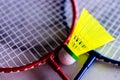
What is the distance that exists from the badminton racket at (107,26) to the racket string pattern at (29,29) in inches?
4.1

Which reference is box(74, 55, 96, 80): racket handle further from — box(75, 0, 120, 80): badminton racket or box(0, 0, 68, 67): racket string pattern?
box(0, 0, 68, 67): racket string pattern

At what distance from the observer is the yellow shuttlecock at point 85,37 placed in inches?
27.6

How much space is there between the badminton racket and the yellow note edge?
2 cm

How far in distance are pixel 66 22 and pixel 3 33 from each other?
7.6 inches

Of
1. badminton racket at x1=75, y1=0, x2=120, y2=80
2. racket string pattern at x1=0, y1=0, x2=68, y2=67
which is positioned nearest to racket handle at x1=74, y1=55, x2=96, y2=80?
badminton racket at x1=75, y1=0, x2=120, y2=80

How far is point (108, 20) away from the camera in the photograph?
79 centimetres

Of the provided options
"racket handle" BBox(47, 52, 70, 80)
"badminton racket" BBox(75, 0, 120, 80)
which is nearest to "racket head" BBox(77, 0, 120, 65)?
"badminton racket" BBox(75, 0, 120, 80)

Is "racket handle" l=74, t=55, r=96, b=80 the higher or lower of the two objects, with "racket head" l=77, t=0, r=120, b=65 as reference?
lower

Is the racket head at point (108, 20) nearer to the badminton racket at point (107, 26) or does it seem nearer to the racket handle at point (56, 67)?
the badminton racket at point (107, 26)

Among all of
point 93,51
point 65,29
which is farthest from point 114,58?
point 65,29

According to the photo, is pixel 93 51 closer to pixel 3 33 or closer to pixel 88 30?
pixel 88 30

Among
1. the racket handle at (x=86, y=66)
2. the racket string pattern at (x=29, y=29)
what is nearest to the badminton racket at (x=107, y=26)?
the racket handle at (x=86, y=66)

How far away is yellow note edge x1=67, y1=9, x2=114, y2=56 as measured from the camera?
711 millimetres

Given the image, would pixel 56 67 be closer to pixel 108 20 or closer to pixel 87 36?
pixel 87 36
